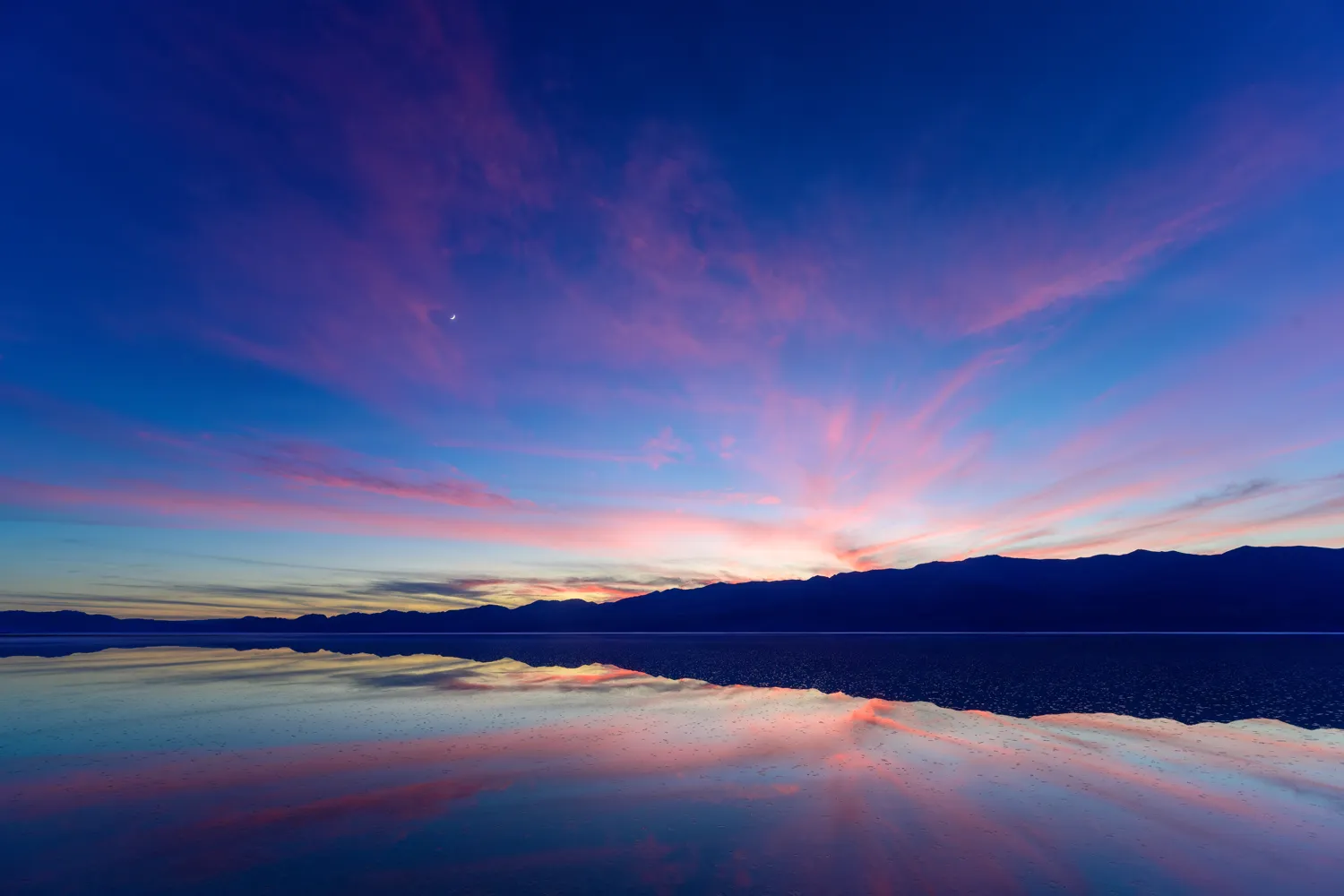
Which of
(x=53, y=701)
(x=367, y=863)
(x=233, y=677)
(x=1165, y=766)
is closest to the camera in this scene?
(x=367, y=863)

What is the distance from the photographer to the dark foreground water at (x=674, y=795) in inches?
509

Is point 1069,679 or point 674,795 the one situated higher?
point 1069,679

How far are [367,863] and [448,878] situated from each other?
2120 millimetres

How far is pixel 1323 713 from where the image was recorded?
31484mm

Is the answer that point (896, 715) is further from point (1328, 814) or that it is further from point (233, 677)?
point (233, 677)

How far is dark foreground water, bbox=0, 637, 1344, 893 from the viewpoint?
12.9 m

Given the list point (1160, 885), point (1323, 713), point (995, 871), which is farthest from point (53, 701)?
point (1323, 713)

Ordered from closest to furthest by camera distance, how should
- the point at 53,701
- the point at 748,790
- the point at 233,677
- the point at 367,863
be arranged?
the point at 367,863, the point at 748,790, the point at 53,701, the point at 233,677

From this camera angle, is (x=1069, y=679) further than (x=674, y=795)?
Yes

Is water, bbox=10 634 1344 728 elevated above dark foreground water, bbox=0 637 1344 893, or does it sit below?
above

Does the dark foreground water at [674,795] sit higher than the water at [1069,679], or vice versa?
the water at [1069,679]

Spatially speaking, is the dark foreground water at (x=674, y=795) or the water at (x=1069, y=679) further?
the water at (x=1069, y=679)

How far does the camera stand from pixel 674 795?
18.3 meters

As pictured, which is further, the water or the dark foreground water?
the water
